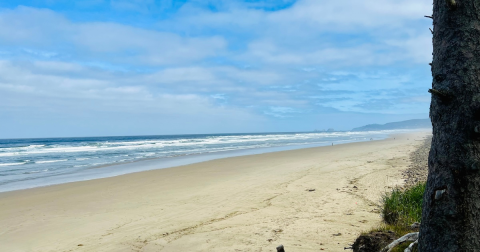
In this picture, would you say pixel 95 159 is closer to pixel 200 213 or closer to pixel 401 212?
pixel 200 213

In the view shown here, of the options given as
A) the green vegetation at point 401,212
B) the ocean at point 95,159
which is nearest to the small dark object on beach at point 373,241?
the green vegetation at point 401,212

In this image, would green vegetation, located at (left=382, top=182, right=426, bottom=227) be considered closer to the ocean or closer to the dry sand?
the dry sand

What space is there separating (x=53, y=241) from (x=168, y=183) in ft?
19.8

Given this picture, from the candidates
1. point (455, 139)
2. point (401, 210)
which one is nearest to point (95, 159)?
point (401, 210)

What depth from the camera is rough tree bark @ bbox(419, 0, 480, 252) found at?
2605 mm

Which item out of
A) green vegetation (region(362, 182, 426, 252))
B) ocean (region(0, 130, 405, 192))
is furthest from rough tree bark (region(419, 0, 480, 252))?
ocean (region(0, 130, 405, 192))

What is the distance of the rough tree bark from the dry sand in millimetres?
2445

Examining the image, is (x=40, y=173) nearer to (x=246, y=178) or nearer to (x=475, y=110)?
(x=246, y=178)

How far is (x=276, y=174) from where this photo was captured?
13.1 meters

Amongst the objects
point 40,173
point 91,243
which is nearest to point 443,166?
point 91,243

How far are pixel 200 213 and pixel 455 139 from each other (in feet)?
19.0

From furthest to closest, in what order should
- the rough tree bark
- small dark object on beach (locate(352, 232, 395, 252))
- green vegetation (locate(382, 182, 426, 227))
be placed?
green vegetation (locate(382, 182, 426, 227)), small dark object on beach (locate(352, 232, 395, 252)), the rough tree bark

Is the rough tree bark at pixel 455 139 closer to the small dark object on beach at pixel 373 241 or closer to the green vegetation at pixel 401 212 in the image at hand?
the small dark object on beach at pixel 373 241

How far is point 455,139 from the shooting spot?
2.65 meters
